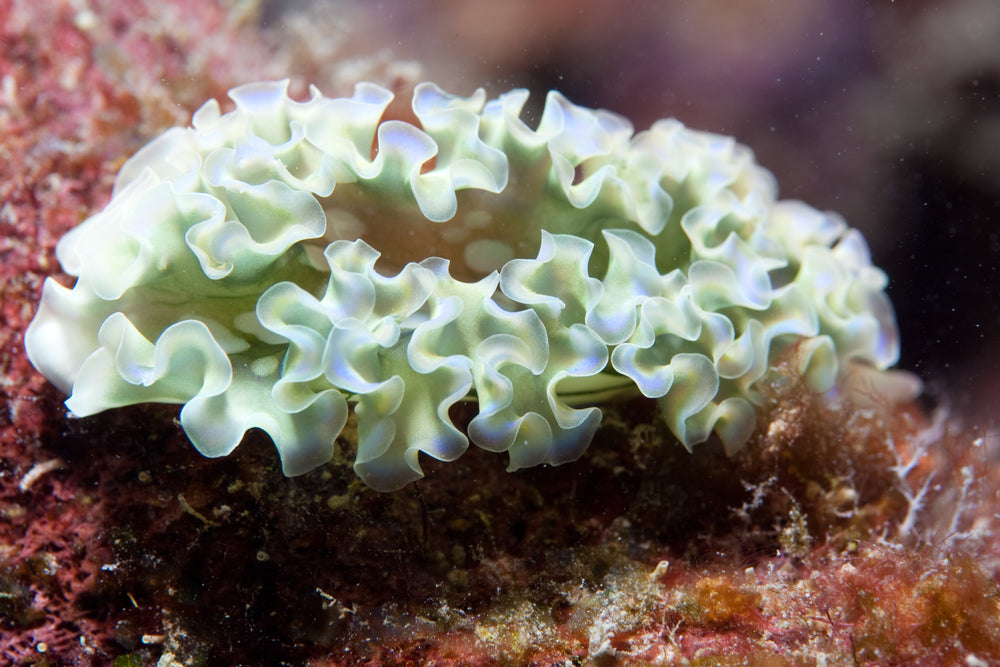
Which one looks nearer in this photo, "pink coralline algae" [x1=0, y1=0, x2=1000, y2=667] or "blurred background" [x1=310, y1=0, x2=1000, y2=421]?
"pink coralline algae" [x1=0, y1=0, x2=1000, y2=667]

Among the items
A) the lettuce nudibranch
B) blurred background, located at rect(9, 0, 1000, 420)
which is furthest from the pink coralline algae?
blurred background, located at rect(9, 0, 1000, 420)

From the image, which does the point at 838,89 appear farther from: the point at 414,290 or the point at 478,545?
the point at 478,545

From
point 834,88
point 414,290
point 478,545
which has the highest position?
point 834,88

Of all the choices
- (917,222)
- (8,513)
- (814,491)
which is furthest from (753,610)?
(917,222)

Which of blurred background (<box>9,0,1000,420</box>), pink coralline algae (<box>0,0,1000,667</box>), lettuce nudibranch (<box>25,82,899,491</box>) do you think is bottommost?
pink coralline algae (<box>0,0,1000,667</box>)

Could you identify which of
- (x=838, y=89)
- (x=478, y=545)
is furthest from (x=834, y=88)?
(x=478, y=545)

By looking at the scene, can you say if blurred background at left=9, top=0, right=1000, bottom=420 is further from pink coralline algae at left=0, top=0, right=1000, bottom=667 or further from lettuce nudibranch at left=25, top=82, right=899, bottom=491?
pink coralline algae at left=0, top=0, right=1000, bottom=667

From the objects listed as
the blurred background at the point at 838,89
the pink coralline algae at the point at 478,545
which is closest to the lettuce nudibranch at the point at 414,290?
the pink coralline algae at the point at 478,545

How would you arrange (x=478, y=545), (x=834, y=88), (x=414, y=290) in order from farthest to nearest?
(x=834, y=88) < (x=478, y=545) < (x=414, y=290)

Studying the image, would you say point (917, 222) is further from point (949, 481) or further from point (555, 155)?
point (555, 155)
